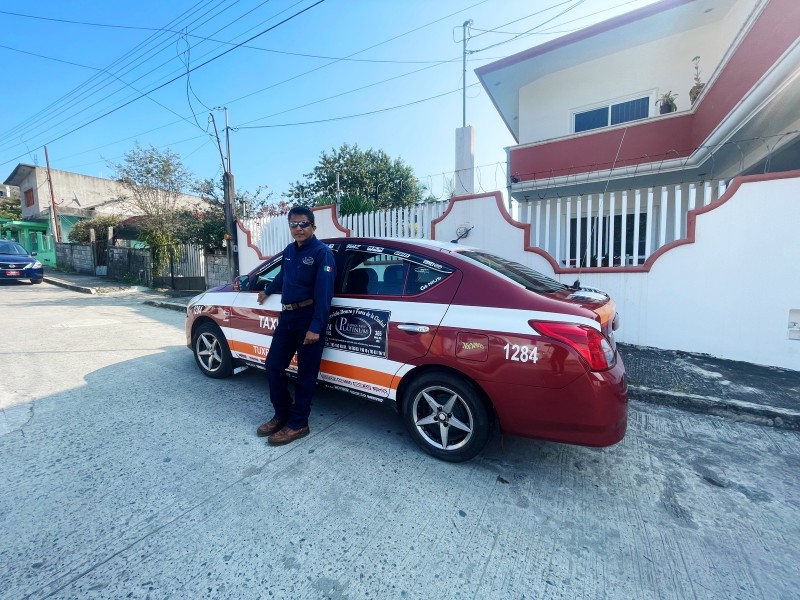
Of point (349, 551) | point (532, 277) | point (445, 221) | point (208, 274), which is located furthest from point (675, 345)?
point (208, 274)

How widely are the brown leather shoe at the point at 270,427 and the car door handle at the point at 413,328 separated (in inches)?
52.7

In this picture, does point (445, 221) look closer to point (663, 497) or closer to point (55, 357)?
point (663, 497)

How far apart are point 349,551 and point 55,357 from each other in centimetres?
541

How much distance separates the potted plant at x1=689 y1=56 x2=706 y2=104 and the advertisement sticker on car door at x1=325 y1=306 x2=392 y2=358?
28.5 ft

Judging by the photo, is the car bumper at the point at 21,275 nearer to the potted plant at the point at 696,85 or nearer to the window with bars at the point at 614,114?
the window with bars at the point at 614,114

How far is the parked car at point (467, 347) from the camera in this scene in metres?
2.26

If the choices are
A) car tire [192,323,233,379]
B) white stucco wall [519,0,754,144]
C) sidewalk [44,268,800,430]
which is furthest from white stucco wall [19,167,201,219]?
sidewalk [44,268,800,430]

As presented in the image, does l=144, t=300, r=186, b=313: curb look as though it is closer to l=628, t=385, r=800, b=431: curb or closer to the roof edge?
l=628, t=385, r=800, b=431: curb

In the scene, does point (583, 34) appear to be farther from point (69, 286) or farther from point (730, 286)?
point (69, 286)

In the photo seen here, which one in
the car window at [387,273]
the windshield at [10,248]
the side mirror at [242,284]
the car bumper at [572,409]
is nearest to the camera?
the car bumper at [572,409]

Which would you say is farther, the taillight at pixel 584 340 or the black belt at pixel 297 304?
the black belt at pixel 297 304

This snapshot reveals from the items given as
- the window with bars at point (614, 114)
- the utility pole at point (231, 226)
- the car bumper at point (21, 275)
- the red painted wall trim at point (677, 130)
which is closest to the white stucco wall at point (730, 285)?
the red painted wall trim at point (677, 130)

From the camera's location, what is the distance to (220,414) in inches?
132

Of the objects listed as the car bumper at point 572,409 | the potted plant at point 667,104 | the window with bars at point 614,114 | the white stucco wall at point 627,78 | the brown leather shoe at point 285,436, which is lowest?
the brown leather shoe at point 285,436
